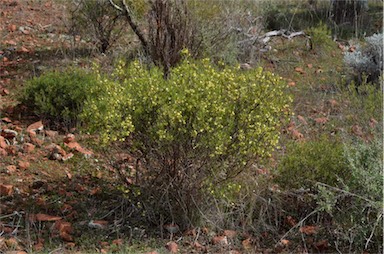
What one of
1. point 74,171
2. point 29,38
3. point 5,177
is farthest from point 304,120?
point 29,38

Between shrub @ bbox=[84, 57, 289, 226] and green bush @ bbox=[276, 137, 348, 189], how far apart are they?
27 cm

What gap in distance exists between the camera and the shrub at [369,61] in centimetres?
687

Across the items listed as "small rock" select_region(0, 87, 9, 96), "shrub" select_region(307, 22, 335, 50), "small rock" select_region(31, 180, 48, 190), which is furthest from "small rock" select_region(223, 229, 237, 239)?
"shrub" select_region(307, 22, 335, 50)

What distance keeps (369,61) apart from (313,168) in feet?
10.5

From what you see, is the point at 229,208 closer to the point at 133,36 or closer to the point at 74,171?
the point at 74,171

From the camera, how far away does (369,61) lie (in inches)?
272

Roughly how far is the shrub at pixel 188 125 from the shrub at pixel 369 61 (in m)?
3.18

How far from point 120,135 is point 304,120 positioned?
8.24ft

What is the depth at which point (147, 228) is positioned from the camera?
12.9ft

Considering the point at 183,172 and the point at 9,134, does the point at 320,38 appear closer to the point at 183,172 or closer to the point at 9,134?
the point at 9,134

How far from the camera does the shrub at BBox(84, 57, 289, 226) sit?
11.8ft

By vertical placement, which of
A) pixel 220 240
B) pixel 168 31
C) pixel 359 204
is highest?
pixel 168 31

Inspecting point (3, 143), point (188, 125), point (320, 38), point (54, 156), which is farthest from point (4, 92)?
point (320, 38)

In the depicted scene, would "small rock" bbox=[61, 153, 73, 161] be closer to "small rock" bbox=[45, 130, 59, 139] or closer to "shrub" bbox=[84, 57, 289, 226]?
"small rock" bbox=[45, 130, 59, 139]
